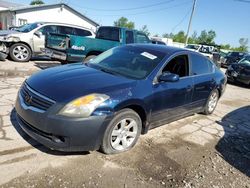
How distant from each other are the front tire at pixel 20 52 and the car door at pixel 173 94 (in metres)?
7.54

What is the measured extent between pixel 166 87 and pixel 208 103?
7.52 ft

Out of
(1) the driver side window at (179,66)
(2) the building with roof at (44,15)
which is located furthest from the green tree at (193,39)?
(1) the driver side window at (179,66)

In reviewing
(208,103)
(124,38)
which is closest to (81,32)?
(124,38)

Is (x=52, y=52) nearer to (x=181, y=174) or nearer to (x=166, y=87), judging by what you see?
(x=166, y=87)

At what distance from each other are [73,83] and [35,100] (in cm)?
57

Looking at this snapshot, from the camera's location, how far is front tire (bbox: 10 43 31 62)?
32.8 feet

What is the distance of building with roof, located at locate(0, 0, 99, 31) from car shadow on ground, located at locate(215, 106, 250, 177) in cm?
2521

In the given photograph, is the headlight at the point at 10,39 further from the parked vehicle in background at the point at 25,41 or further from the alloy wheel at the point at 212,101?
the alloy wheel at the point at 212,101

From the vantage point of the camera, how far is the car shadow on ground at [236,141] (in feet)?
13.4

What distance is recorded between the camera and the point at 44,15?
27344 mm

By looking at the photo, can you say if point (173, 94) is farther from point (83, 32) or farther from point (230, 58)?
point (230, 58)

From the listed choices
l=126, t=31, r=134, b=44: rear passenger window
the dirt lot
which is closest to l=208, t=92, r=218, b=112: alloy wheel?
the dirt lot

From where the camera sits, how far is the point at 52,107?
310 centimetres

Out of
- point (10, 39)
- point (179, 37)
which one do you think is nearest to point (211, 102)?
point (10, 39)
